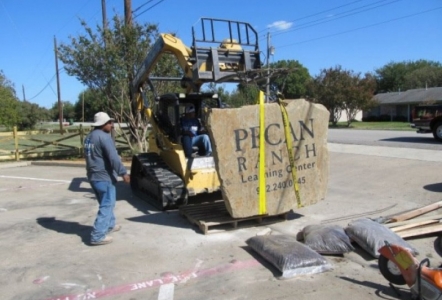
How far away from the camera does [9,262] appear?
17.2ft

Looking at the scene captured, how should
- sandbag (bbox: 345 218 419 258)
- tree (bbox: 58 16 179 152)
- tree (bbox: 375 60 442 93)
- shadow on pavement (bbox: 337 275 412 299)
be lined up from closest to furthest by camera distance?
shadow on pavement (bbox: 337 275 412 299)
sandbag (bbox: 345 218 419 258)
tree (bbox: 58 16 179 152)
tree (bbox: 375 60 442 93)

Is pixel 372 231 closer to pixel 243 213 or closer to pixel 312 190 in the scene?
pixel 312 190

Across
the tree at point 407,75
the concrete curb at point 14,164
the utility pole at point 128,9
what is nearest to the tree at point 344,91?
the utility pole at point 128,9

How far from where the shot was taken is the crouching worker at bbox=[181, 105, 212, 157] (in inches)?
306

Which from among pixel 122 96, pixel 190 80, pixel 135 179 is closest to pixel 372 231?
pixel 190 80

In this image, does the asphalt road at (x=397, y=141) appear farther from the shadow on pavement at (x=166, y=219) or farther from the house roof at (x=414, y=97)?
the house roof at (x=414, y=97)

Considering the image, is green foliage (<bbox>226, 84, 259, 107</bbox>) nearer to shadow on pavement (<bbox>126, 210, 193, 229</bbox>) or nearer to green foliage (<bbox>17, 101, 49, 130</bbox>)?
shadow on pavement (<bbox>126, 210, 193, 229</bbox>)

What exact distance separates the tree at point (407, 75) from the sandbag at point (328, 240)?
78488 millimetres

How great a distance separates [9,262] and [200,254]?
2448 mm

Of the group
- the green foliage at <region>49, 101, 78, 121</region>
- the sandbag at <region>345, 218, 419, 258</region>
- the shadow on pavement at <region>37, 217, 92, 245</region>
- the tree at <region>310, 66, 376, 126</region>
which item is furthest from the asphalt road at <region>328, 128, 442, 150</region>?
the green foliage at <region>49, 101, 78, 121</region>

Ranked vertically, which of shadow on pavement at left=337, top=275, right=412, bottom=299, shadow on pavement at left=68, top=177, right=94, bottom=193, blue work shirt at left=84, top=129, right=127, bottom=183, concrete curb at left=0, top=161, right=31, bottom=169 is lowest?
shadow on pavement at left=337, top=275, right=412, bottom=299

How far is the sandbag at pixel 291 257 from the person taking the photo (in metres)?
4.49

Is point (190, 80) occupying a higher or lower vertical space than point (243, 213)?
→ higher

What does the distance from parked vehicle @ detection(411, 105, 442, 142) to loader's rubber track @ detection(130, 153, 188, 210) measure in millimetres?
15419
